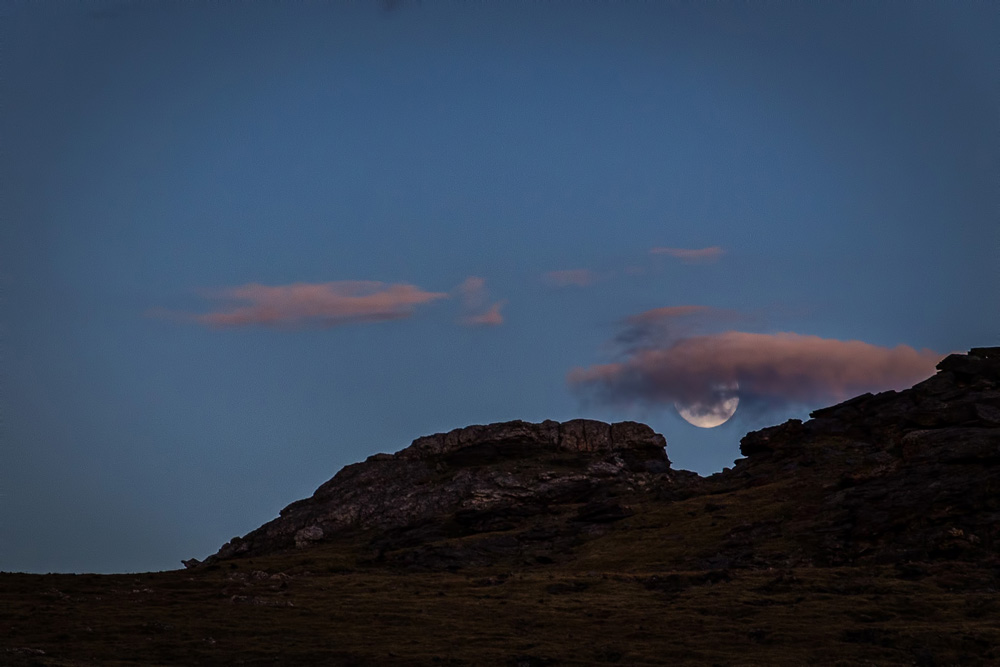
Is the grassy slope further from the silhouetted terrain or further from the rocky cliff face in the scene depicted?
the rocky cliff face

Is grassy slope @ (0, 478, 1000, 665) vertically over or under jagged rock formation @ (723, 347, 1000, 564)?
under

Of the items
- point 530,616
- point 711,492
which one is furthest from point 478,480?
point 530,616

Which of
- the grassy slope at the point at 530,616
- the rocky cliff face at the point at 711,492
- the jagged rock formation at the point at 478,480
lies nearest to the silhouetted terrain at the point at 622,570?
the grassy slope at the point at 530,616

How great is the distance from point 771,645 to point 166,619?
44.5m

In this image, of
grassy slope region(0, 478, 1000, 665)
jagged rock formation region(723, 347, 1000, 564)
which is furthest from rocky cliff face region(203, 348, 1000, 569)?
grassy slope region(0, 478, 1000, 665)

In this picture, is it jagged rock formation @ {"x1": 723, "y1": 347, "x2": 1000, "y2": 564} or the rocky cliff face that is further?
the rocky cliff face

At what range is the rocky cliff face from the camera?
88562mm

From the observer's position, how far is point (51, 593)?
265ft

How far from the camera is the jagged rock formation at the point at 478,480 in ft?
464

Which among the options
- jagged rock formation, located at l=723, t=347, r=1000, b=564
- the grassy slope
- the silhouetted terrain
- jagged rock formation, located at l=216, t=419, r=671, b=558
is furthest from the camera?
jagged rock formation, located at l=216, t=419, r=671, b=558

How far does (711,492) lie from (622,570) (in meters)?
36.2

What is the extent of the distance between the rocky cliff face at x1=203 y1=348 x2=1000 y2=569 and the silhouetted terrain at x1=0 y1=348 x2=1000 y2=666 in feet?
1.24

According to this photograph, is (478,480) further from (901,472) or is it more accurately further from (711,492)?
(901,472)

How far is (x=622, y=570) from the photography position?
9662cm
